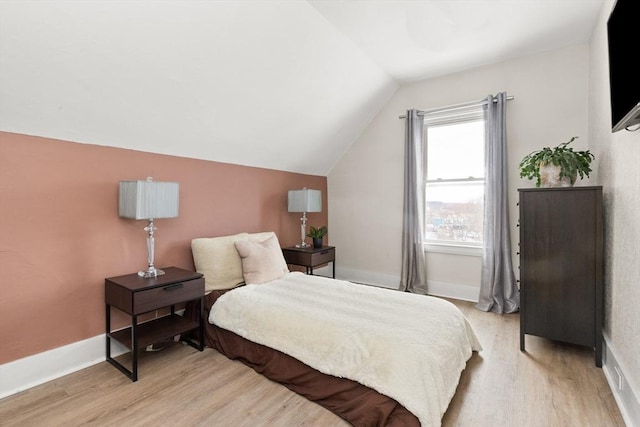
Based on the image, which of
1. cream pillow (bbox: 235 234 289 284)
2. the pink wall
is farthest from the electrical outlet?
the pink wall

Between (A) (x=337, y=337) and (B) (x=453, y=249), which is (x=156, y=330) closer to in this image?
(A) (x=337, y=337)

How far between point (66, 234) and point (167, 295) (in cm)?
85

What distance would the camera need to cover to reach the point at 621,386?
6.08 ft

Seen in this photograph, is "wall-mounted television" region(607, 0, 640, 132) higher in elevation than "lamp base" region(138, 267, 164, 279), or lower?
higher

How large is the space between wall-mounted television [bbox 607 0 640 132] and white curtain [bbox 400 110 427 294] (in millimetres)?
2304

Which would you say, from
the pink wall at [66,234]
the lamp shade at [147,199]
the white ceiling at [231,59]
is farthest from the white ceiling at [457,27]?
the pink wall at [66,234]

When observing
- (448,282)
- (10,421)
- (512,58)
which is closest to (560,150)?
(512,58)

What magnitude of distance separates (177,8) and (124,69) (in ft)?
1.82

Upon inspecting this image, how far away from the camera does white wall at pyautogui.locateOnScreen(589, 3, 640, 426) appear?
1706mm

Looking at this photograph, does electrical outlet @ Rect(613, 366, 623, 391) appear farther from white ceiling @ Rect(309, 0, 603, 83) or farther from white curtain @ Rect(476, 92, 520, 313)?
white ceiling @ Rect(309, 0, 603, 83)

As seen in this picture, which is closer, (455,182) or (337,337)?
(337,337)

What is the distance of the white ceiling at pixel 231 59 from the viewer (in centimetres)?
186

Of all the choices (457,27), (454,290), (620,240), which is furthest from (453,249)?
(457,27)

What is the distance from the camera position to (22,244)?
2.06m
